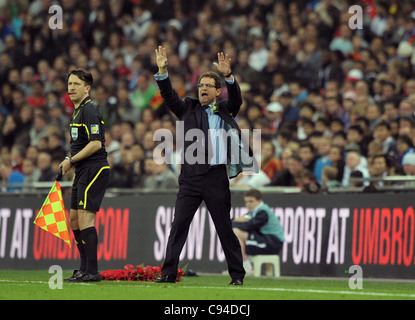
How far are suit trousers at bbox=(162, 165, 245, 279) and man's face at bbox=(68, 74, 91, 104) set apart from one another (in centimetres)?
155

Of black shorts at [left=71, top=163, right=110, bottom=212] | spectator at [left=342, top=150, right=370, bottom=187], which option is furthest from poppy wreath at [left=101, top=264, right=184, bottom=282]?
spectator at [left=342, top=150, right=370, bottom=187]

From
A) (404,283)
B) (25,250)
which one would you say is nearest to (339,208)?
(404,283)

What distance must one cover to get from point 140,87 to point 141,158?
378cm

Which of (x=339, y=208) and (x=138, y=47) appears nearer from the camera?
(x=339, y=208)

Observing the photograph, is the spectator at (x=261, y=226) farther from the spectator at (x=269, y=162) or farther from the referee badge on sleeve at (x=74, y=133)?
the referee badge on sleeve at (x=74, y=133)

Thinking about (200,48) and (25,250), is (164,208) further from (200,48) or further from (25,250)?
(200,48)

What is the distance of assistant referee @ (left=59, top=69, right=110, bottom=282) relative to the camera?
1095 cm

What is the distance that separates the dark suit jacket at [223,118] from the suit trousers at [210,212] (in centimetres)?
12

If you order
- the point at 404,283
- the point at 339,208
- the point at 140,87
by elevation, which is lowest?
the point at 404,283

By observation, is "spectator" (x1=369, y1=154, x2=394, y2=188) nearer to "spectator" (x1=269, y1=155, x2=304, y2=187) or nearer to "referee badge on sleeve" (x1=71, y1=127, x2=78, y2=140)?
"spectator" (x1=269, y1=155, x2=304, y2=187)

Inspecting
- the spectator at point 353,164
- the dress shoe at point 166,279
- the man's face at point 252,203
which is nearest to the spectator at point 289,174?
the spectator at point 353,164

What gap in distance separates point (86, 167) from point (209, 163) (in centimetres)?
142

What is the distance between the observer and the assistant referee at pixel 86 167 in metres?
10.9
